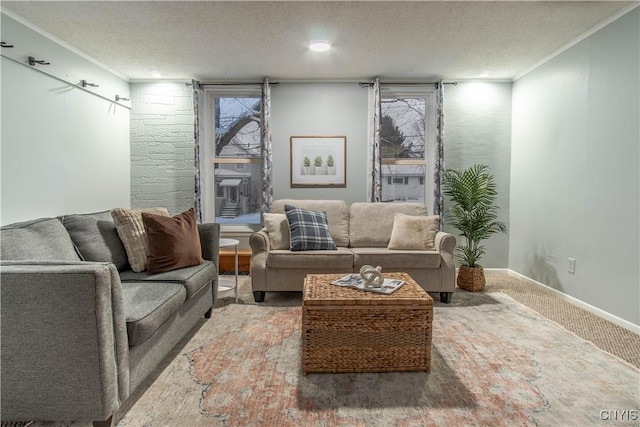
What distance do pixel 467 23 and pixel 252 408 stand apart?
3195 millimetres

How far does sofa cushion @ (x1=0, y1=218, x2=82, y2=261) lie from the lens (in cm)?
195

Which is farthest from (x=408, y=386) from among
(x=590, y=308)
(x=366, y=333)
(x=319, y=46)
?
(x=319, y=46)

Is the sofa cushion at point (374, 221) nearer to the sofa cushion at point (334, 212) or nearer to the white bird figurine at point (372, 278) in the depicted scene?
the sofa cushion at point (334, 212)

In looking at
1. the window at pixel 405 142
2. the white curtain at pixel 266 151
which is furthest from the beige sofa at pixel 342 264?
the window at pixel 405 142

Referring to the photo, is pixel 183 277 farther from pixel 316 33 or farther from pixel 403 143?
pixel 403 143

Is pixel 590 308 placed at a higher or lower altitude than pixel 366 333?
lower

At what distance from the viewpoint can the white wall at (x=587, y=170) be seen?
288cm

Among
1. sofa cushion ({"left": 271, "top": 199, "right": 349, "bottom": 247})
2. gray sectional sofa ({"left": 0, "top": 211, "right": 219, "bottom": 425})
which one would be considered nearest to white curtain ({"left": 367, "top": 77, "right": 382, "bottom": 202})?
sofa cushion ({"left": 271, "top": 199, "right": 349, "bottom": 247})

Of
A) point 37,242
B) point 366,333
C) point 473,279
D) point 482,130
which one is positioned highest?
point 482,130

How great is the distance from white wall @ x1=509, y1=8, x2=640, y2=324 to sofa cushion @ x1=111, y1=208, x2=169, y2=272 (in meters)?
3.57

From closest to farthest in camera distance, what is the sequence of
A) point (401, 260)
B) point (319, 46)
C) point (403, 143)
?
point (401, 260) → point (319, 46) → point (403, 143)

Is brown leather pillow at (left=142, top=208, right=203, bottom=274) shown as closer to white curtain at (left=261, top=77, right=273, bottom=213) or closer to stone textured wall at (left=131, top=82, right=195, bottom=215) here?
white curtain at (left=261, top=77, right=273, bottom=213)

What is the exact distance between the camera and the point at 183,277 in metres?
2.51

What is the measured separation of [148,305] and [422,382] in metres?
1.49
